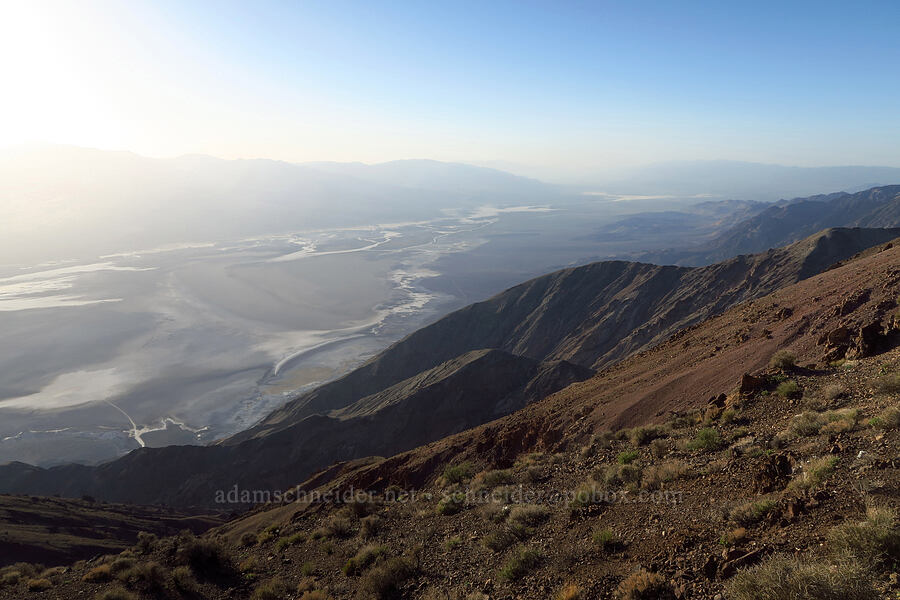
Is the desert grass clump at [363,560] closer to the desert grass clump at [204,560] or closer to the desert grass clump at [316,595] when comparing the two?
the desert grass clump at [316,595]

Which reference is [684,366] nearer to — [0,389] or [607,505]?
[607,505]

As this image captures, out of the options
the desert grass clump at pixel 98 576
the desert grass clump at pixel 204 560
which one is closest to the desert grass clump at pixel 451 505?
the desert grass clump at pixel 204 560

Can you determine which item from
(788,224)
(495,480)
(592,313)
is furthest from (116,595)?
(788,224)

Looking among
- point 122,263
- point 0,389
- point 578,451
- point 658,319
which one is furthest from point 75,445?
point 122,263

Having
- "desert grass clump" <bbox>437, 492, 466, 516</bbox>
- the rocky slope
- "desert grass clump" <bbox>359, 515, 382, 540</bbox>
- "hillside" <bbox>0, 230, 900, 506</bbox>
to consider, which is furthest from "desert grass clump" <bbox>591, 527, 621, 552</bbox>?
the rocky slope

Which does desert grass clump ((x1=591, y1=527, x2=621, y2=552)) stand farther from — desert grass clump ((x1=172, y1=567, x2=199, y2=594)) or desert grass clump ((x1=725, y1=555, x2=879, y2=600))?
desert grass clump ((x1=172, y1=567, x2=199, y2=594))

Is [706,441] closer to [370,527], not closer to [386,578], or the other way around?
[386,578]
